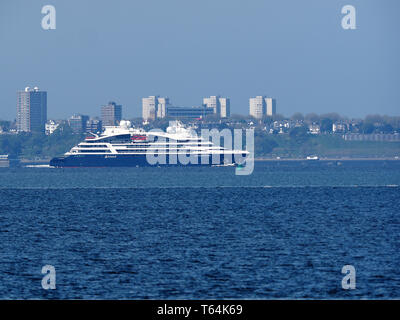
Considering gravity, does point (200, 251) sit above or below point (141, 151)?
below

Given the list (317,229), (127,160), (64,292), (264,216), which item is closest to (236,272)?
(64,292)

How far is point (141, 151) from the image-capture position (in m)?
187

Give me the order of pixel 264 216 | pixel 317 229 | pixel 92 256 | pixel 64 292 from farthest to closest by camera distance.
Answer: pixel 264 216 < pixel 317 229 < pixel 92 256 < pixel 64 292

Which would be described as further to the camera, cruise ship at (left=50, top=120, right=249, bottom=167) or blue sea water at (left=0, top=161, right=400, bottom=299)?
cruise ship at (left=50, top=120, right=249, bottom=167)

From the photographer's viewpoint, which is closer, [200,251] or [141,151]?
[200,251]

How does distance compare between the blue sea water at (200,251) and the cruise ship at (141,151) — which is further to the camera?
the cruise ship at (141,151)

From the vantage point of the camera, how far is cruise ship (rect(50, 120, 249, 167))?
610ft

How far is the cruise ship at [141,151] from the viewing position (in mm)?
185875

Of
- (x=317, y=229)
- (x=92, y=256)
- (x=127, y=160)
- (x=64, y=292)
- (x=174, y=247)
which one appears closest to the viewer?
(x=64, y=292)
